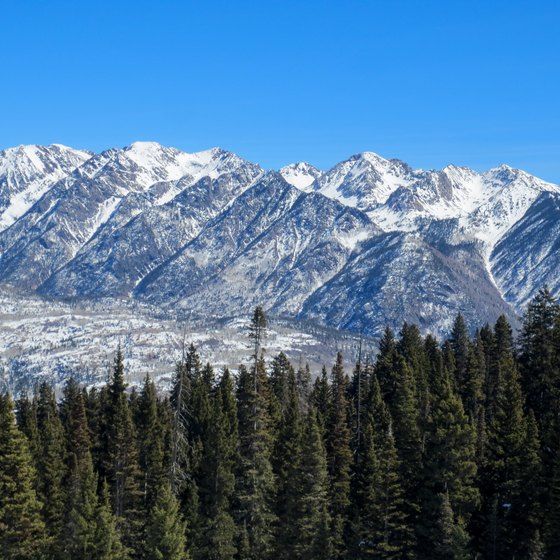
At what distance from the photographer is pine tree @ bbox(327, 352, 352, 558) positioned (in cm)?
7706

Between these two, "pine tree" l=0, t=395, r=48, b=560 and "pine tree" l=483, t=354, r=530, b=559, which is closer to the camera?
"pine tree" l=0, t=395, r=48, b=560

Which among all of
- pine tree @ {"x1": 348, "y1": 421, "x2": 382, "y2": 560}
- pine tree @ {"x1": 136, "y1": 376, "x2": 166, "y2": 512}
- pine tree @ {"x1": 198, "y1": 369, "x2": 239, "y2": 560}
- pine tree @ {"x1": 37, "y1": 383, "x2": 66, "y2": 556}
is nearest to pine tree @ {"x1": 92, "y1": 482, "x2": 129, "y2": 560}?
pine tree @ {"x1": 37, "y1": 383, "x2": 66, "y2": 556}

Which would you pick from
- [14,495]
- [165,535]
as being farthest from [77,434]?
[165,535]

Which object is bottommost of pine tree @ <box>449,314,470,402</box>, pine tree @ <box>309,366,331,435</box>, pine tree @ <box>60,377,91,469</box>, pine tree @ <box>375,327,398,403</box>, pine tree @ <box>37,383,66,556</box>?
pine tree @ <box>37,383,66,556</box>

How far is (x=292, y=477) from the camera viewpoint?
253 feet

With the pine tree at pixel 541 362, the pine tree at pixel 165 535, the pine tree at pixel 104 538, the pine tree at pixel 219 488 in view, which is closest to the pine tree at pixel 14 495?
the pine tree at pixel 104 538

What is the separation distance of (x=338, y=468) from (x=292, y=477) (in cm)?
922

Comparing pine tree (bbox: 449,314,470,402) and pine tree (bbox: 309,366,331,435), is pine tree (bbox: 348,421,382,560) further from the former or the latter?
pine tree (bbox: 449,314,470,402)

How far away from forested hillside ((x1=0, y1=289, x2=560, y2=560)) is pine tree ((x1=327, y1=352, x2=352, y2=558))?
0.50ft

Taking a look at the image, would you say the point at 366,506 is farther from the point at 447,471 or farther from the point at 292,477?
the point at 447,471

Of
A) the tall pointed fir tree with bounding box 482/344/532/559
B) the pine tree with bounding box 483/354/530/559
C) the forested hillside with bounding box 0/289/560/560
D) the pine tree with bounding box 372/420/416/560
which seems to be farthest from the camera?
the pine tree with bounding box 372/420/416/560

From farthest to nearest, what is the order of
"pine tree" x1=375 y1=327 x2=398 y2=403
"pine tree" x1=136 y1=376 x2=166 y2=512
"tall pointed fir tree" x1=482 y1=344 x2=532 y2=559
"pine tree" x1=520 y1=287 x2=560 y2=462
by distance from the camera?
"pine tree" x1=375 y1=327 x2=398 y2=403, "pine tree" x1=520 y1=287 x2=560 y2=462, "pine tree" x1=136 y1=376 x2=166 y2=512, "tall pointed fir tree" x1=482 y1=344 x2=532 y2=559

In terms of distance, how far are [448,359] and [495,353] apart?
709 centimetres

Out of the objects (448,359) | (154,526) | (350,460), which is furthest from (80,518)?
(448,359)
